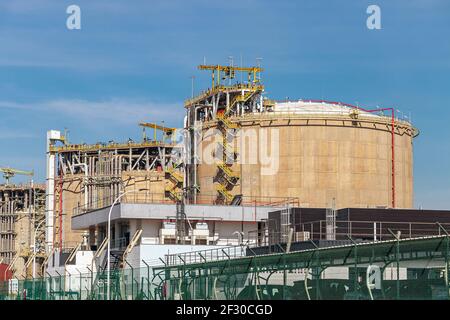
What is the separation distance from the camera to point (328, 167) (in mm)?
77312

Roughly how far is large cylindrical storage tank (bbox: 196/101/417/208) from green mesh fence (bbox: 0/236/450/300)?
30.9 m

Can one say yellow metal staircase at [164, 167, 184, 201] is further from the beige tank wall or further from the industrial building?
the beige tank wall

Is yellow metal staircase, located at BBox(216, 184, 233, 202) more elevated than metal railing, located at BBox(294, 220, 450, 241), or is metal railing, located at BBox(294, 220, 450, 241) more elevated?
yellow metal staircase, located at BBox(216, 184, 233, 202)

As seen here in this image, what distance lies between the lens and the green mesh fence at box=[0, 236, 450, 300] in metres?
30.6

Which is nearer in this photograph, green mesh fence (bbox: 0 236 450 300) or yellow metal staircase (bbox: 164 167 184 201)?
green mesh fence (bbox: 0 236 450 300)

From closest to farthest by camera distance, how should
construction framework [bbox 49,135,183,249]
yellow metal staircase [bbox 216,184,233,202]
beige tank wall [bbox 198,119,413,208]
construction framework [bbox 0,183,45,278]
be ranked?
beige tank wall [bbox 198,119,413,208]
yellow metal staircase [bbox 216,184,233,202]
construction framework [bbox 49,135,183,249]
construction framework [bbox 0,183,45,278]

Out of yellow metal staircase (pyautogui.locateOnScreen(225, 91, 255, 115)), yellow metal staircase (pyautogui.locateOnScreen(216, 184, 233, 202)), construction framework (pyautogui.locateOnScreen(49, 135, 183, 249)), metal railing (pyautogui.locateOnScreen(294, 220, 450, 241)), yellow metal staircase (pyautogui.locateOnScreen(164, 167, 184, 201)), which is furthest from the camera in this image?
construction framework (pyautogui.locateOnScreen(49, 135, 183, 249))

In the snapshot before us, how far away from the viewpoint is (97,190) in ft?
369

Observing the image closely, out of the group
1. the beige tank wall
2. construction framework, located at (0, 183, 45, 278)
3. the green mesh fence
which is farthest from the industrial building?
construction framework, located at (0, 183, 45, 278)

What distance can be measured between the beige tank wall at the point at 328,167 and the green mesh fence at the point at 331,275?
30.9m

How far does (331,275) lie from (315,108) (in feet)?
155

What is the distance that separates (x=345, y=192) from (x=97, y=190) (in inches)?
1686

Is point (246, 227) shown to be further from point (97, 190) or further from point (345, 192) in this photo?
point (97, 190)

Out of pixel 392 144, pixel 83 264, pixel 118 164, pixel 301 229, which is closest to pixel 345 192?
pixel 392 144
